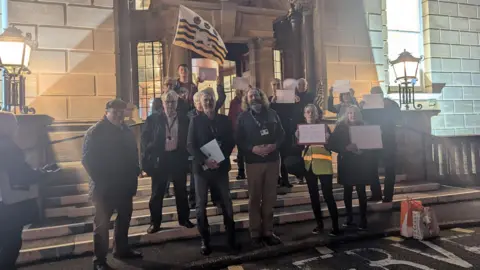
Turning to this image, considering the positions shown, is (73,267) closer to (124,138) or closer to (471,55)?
(124,138)

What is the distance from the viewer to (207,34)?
6715 mm

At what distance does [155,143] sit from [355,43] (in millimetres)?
7294

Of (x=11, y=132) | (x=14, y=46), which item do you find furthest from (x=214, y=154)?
(x=14, y=46)

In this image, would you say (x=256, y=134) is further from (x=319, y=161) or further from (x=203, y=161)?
(x=319, y=161)

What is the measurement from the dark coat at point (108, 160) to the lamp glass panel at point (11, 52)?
302 cm

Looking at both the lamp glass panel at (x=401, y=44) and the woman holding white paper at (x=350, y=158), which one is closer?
the woman holding white paper at (x=350, y=158)

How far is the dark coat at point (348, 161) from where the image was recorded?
4.99 metres

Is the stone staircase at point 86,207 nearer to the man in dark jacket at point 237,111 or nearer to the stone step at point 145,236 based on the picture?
the stone step at point 145,236

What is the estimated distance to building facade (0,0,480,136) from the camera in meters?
7.44

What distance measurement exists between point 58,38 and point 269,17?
5602 millimetres

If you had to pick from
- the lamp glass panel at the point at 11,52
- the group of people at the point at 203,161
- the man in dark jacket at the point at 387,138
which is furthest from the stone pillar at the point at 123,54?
the man in dark jacket at the point at 387,138

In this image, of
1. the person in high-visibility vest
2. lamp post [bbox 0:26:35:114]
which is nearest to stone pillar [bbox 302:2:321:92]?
the person in high-visibility vest

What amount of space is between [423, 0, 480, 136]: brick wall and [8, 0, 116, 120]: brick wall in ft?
31.6

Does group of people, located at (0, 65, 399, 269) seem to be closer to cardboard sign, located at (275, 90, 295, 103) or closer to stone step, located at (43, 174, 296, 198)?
cardboard sign, located at (275, 90, 295, 103)
